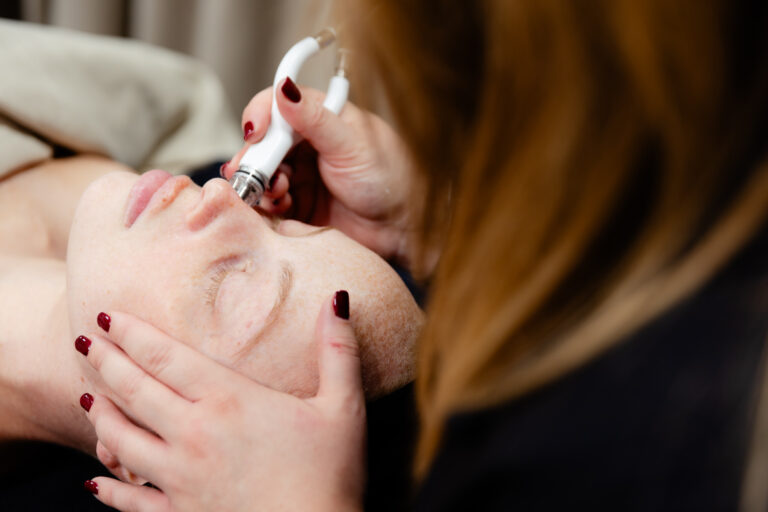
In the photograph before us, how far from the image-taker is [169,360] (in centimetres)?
69

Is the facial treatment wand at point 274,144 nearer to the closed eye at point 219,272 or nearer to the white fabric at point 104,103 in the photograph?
the closed eye at point 219,272

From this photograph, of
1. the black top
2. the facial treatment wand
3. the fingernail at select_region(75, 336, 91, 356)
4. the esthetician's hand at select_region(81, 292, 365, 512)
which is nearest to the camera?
the black top

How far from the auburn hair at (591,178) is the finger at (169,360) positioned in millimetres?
259

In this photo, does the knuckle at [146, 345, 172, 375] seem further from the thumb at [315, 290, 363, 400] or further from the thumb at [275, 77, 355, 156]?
the thumb at [275, 77, 355, 156]

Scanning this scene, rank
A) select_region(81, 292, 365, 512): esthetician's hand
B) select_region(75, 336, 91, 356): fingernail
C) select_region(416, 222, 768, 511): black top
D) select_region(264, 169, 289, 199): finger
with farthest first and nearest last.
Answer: select_region(264, 169, 289, 199): finger < select_region(75, 336, 91, 356): fingernail < select_region(81, 292, 365, 512): esthetician's hand < select_region(416, 222, 768, 511): black top

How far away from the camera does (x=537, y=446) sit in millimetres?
466

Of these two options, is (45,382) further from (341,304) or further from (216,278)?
(341,304)

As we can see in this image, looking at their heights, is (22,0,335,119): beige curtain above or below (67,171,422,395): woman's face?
above

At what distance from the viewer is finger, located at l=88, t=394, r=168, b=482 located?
2.17ft

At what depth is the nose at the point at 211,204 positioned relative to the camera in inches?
29.5

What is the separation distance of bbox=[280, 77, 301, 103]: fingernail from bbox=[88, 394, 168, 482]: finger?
45 centimetres

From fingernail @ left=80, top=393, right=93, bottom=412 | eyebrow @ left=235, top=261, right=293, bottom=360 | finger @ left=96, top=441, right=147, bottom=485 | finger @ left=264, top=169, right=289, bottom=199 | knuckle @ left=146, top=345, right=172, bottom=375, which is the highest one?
finger @ left=264, top=169, right=289, bottom=199

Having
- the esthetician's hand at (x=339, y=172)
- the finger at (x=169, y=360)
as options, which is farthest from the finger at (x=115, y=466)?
the esthetician's hand at (x=339, y=172)

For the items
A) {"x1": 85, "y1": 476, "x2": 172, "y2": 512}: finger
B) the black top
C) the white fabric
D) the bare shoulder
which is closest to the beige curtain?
the white fabric
